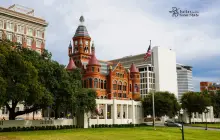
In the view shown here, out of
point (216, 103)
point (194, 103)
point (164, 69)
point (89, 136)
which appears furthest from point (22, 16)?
point (164, 69)

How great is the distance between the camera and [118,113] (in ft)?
219

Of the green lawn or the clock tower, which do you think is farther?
the clock tower

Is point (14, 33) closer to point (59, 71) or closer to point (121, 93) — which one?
point (59, 71)

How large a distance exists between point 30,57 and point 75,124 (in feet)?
54.9

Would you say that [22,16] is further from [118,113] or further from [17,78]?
[17,78]

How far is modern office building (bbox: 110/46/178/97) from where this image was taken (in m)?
160

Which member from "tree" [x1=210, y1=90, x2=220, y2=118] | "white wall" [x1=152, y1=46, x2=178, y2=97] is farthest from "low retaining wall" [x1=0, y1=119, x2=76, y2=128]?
Result: "white wall" [x1=152, y1=46, x2=178, y2=97]

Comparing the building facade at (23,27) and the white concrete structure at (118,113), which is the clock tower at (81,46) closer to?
the building facade at (23,27)

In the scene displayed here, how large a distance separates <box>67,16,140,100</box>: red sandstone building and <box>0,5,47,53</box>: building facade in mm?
20705

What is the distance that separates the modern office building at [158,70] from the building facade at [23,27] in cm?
8299

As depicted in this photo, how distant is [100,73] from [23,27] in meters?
33.1

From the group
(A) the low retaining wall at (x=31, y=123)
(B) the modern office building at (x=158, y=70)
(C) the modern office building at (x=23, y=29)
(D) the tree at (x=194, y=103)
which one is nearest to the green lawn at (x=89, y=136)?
(A) the low retaining wall at (x=31, y=123)

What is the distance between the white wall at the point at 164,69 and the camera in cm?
16338

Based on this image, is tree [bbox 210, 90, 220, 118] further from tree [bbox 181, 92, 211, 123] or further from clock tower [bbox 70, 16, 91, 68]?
clock tower [bbox 70, 16, 91, 68]
